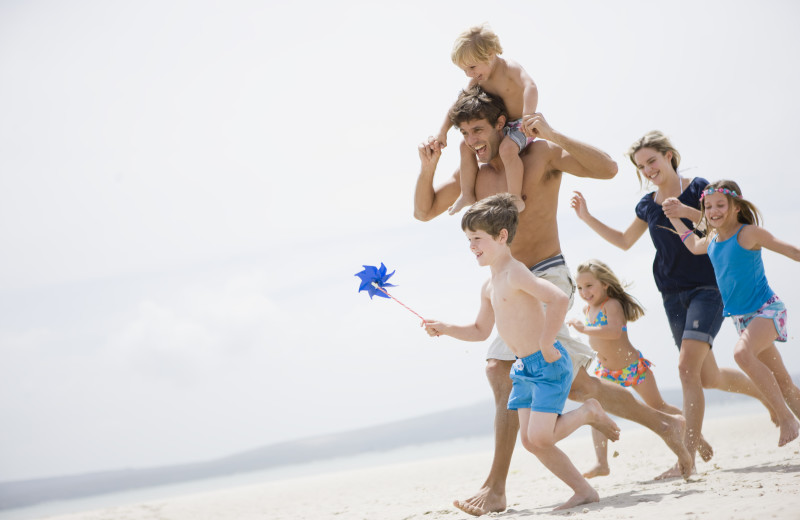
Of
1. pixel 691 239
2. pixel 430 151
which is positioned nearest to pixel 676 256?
pixel 691 239

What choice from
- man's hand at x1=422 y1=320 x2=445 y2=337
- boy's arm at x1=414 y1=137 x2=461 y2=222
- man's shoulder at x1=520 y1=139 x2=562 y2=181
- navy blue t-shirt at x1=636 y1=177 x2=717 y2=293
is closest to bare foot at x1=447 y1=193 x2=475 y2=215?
boy's arm at x1=414 y1=137 x2=461 y2=222

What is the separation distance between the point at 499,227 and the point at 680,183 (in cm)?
225

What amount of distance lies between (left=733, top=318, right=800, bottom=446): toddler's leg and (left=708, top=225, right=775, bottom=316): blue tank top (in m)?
0.14

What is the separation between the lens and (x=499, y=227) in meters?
4.21

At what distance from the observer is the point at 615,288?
20.4 feet

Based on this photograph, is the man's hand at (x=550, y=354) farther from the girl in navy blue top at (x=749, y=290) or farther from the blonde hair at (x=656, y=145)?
the blonde hair at (x=656, y=145)

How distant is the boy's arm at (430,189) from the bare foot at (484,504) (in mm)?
1812

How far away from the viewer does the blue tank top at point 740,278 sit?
5160mm

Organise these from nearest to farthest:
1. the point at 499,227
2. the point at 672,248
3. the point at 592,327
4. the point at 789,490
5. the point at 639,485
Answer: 1. the point at 789,490
2. the point at 499,227
3. the point at 639,485
4. the point at 672,248
5. the point at 592,327

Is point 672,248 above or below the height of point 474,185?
below

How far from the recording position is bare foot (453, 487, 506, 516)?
447cm

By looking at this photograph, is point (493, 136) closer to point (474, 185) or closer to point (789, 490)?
point (474, 185)

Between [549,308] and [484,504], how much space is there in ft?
4.20

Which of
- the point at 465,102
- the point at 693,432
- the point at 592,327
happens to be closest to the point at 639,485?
the point at 693,432
